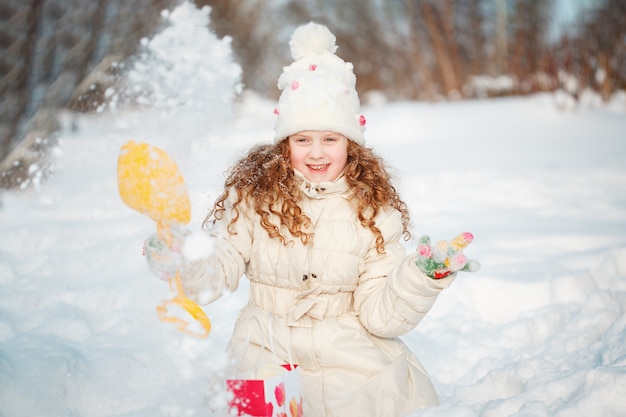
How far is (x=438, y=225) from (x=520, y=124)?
199 inches

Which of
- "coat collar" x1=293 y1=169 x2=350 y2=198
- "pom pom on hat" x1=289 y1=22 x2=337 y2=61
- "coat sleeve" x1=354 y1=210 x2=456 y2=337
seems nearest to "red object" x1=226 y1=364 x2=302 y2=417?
"coat sleeve" x1=354 y1=210 x2=456 y2=337

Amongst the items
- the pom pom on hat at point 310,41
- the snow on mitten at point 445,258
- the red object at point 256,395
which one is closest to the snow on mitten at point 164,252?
the red object at point 256,395

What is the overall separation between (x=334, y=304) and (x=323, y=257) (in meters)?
0.16

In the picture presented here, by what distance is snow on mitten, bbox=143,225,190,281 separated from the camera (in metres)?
1.65

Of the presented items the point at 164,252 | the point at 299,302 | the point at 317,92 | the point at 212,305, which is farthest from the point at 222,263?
the point at 212,305

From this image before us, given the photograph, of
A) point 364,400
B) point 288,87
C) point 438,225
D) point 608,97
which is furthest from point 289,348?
point 608,97

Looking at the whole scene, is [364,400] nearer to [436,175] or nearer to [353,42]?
[436,175]

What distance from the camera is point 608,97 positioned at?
9.29m

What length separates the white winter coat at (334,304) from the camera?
199cm

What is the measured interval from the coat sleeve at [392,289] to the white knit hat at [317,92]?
355 mm

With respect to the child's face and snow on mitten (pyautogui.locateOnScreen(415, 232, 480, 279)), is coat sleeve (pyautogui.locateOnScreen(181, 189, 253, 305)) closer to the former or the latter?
the child's face

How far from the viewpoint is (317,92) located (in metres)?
2.07

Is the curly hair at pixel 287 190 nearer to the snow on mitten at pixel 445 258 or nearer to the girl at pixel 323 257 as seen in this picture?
the girl at pixel 323 257

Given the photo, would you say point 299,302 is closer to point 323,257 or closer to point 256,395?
point 323,257
